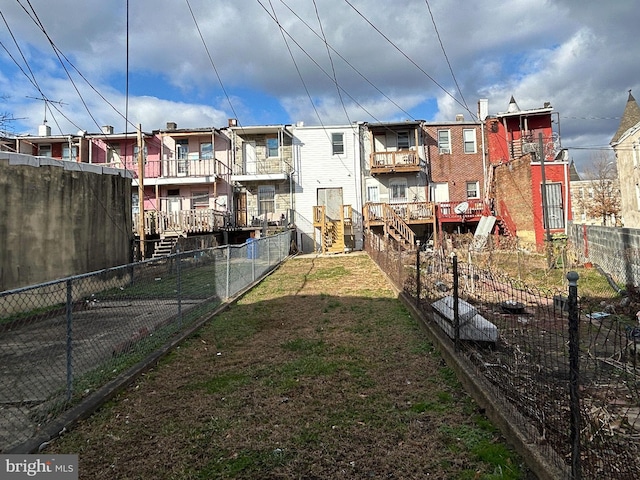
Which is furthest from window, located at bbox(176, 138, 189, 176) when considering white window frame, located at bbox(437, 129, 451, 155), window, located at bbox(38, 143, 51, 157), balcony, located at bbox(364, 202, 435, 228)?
white window frame, located at bbox(437, 129, 451, 155)

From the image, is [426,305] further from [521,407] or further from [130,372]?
[130,372]

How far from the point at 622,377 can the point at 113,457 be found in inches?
192

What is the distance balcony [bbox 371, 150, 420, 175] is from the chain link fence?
1661 cm

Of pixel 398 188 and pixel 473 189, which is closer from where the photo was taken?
pixel 398 188

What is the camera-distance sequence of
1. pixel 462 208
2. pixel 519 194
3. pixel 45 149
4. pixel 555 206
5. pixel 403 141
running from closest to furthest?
pixel 555 206, pixel 519 194, pixel 462 208, pixel 403 141, pixel 45 149

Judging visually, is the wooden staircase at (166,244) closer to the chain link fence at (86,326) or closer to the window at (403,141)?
the chain link fence at (86,326)

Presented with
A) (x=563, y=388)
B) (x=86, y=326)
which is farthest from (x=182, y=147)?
(x=563, y=388)

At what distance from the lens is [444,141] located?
25.3 metres

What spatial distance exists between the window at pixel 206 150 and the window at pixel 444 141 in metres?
14.4

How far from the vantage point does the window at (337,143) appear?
25.2 m

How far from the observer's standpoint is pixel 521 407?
334cm

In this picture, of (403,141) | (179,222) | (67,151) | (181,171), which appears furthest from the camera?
(67,151)

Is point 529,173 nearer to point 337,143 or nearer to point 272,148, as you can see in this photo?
point 337,143

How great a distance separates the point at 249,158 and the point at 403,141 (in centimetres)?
975
